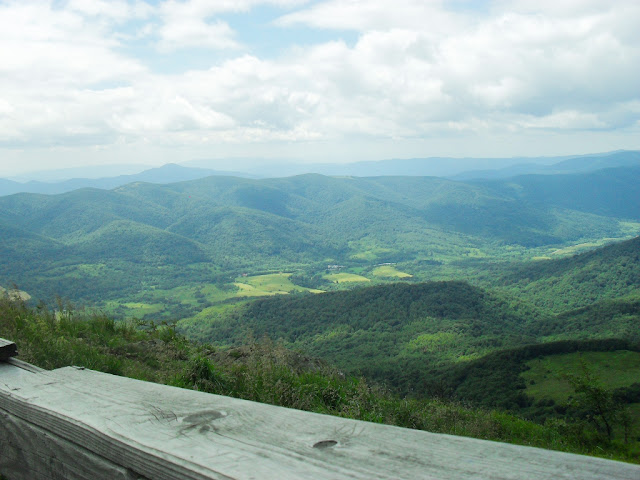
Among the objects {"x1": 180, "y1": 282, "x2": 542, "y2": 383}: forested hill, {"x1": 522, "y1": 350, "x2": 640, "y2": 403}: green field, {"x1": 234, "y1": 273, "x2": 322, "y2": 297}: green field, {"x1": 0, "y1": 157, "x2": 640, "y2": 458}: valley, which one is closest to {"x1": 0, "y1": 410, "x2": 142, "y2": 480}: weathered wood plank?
{"x1": 0, "y1": 157, "x2": 640, "y2": 458}: valley

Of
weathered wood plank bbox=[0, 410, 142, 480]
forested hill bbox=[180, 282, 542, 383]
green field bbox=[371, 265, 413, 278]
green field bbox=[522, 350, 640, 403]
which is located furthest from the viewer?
green field bbox=[371, 265, 413, 278]

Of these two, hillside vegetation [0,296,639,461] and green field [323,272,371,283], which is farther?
green field [323,272,371,283]

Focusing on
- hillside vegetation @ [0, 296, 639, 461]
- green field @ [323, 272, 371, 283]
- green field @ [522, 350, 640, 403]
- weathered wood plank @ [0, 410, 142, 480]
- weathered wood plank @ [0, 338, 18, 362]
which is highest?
weathered wood plank @ [0, 338, 18, 362]

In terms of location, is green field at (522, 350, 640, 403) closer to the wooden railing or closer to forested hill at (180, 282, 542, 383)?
forested hill at (180, 282, 542, 383)

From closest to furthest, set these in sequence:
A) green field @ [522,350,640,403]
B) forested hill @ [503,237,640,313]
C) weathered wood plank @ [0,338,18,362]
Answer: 1. weathered wood plank @ [0,338,18,362]
2. green field @ [522,350,640,403]
3. forested hill @ [503,237,640,313]

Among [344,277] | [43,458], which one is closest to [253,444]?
[43,458]

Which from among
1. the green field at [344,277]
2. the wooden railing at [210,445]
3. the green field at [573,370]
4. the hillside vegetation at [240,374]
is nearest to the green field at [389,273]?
the green field at [344,277]

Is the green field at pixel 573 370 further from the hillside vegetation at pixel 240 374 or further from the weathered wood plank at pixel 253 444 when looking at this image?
the weathered wood plank at pixel 253 444
